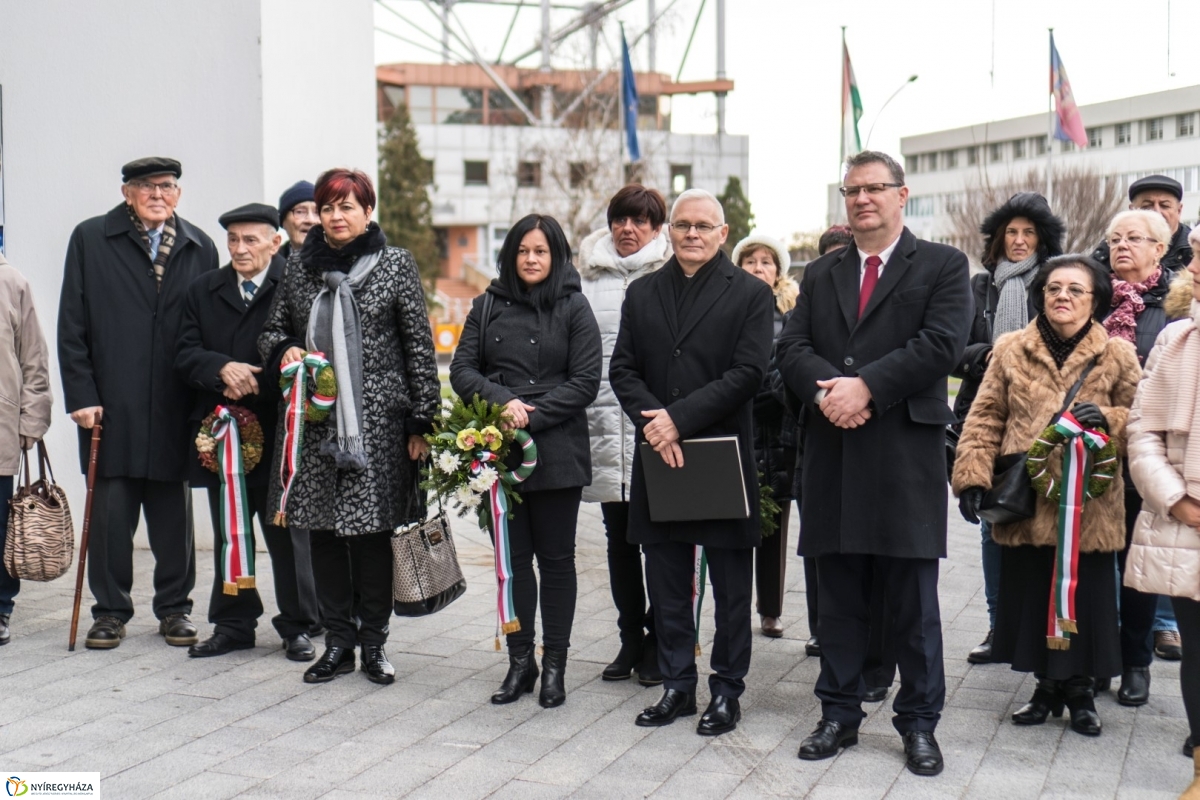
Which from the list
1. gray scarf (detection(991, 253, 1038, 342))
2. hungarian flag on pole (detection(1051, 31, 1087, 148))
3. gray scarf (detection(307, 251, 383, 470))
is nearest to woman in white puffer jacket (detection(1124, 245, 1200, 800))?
gray scarf (detection(991, 253, 1038, 342))

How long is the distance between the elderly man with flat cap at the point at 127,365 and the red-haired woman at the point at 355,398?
898 mm

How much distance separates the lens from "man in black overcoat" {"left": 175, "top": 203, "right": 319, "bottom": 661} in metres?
6.19

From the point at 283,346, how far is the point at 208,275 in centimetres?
79

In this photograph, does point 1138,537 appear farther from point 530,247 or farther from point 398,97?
point 398,97

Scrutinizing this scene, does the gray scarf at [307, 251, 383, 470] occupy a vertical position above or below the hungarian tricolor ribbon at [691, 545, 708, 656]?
above

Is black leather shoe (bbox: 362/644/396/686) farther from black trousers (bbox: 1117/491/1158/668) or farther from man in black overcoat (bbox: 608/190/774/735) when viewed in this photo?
black trousers (bbox: 1117/491/1158/668)

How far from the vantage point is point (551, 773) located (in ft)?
15.0

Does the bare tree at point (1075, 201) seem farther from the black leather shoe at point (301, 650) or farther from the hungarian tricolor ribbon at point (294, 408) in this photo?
the hungarian tricolor ribbon at point (294, 408)

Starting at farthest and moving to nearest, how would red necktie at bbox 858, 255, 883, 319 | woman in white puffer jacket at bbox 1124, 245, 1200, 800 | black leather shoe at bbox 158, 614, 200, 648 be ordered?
1. black leather shoe at bbox 158, 614, 200, 648
2. red necktie at bbox 858, 255, 883, 319
3. woman in white puffer jacket at bbox 1124, 245, 1200, 800

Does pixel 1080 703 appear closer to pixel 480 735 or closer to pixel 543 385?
pixel 480 735

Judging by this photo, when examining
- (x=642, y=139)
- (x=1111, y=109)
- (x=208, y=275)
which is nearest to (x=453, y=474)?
(x=208, y=275)

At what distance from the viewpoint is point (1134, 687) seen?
17.7 ft

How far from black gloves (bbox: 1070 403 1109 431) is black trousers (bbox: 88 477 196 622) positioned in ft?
14.0

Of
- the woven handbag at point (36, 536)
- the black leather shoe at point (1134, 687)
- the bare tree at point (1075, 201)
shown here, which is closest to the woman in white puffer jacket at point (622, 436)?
the black leather shoe at point (1134, 687)
